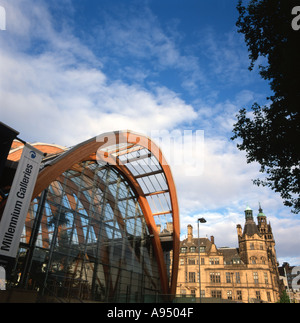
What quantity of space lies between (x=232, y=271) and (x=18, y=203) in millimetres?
61964

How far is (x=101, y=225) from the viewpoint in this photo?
74.2 feet

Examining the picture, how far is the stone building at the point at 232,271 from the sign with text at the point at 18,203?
5103 cm

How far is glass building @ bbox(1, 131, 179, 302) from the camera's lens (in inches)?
674

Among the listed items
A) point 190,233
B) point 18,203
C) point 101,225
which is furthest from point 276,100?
point 190,233

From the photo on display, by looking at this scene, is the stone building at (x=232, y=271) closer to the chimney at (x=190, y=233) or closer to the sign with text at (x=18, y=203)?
the chimney at (x=190, y=233)

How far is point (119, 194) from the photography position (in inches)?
1037

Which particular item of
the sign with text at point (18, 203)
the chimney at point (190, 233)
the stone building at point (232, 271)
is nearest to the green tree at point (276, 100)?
the sign with text at point (18, 203)

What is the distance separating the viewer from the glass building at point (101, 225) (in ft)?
56.1

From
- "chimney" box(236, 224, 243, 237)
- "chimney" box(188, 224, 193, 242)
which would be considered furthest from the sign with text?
"chimney" box(236, 224, 243, 237)

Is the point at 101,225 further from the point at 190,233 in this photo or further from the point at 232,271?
the point at 190,233

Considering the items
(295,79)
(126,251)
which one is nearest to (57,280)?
(126,251)

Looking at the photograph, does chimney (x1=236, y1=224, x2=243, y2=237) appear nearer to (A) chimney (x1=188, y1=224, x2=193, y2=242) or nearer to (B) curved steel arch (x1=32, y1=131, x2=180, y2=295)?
(A) chimney (x1=188, y1=224, x2=193, y2=242)

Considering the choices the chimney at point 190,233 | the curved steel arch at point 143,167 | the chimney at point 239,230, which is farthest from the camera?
the chimney at point 190,233
